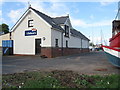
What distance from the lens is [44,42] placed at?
18781mm

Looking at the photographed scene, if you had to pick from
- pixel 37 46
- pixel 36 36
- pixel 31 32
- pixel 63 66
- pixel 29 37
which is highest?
pixel 31 32

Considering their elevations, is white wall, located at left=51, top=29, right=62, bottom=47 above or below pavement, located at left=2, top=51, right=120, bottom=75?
above

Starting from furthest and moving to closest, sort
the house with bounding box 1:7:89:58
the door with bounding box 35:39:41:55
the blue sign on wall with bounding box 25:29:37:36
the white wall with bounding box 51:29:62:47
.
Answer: the blue sign on wall with bounding box 25:29:37:36 < the door with bounding box 35:39:41:55 < the white wall with bounding box 51:29:62:47 < the house with bounding box 1:7:89:58

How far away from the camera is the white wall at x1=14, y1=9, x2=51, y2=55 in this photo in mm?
18750

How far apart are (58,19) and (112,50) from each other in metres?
18.7

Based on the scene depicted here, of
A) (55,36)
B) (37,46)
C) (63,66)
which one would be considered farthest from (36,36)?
(63,66)

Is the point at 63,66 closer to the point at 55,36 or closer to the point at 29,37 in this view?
the point at 55,36

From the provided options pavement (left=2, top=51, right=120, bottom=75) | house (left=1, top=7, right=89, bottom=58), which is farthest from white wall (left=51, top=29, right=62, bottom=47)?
pavement (left=2, top=51, right=120, bottom=75)

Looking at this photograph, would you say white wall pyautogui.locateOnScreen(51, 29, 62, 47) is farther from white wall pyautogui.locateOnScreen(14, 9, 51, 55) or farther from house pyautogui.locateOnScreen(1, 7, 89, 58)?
white wall pyautogui.locateOnScreen(14, 9, 51, 55)

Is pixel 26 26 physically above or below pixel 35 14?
below

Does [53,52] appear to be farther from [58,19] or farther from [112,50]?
[112,50]

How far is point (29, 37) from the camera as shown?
19953 millimetres

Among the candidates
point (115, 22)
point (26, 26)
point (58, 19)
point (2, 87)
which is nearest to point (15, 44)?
point (26, 26)

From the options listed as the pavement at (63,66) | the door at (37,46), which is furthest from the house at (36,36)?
the pavement at (63,66)
